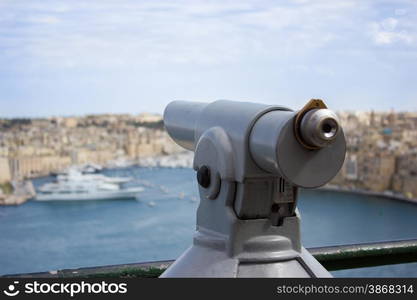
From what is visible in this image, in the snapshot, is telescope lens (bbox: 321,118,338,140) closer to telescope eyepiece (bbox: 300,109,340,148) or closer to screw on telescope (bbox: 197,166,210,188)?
telescope eyepiece (bbox: 300,109,340,148)

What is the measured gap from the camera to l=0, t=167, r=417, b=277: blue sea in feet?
20.8

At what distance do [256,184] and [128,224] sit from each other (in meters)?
7.91

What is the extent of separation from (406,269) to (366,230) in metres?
6.28

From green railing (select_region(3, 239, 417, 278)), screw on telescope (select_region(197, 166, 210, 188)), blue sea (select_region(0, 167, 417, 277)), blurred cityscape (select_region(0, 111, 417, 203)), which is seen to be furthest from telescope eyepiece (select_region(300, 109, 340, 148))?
blue sea (select_region(0, 167, 417, 277))

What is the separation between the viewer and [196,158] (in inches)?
33.8

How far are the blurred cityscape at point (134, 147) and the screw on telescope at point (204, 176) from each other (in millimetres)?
2852

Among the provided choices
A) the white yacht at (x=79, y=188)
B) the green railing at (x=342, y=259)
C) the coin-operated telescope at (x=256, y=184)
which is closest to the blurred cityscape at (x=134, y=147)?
the white yacht at (x=79, y=188)

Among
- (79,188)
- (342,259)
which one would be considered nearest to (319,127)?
(342,259)

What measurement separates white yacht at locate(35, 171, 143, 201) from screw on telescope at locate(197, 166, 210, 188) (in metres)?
6.74

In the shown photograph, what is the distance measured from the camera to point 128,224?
8.59 m

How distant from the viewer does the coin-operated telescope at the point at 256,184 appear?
2.38 ft

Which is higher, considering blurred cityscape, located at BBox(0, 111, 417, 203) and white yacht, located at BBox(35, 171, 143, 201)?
blurred cityscape, located at BBox(0, 111, 417, 203)

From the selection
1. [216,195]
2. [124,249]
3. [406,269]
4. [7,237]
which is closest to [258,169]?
[216,195]

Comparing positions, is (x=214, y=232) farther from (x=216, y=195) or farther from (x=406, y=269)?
(x=406, y=269)
